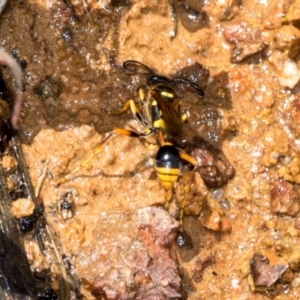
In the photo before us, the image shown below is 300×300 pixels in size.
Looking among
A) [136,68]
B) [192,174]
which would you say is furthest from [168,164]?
[136,68]

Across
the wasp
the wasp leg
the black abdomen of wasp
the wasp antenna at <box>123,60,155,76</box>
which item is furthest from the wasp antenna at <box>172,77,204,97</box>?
the black abdomen of wasp

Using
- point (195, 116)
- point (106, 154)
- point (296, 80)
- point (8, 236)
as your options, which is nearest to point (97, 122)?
point (106, 154)

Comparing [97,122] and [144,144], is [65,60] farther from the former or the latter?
[144,144]

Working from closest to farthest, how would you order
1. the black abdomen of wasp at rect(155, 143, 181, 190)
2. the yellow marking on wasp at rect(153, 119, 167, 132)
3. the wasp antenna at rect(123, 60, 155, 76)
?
the black abdomen of wasp at rect(155, 143, 181, 190) → the yellow marking on wasp at rect(153, 119, 167, 132) → the wasp antenna at rect(123, 60, 155, 76)

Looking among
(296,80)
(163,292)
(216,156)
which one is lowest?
(163,292)

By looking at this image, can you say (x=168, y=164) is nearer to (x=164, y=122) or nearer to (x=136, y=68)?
(x=164, y=122)

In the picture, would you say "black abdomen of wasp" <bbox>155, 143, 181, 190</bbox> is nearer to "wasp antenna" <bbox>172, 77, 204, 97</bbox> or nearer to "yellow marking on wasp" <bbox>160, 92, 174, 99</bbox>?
"yellow marking on wasp" <bbox>160, 92, 174, 99</bbox>

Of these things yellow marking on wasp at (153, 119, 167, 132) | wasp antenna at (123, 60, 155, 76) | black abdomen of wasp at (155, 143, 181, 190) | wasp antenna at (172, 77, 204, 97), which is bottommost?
black abdomen of wasp at (155, 143, 181, 190)

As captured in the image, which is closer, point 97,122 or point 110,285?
point 110,285

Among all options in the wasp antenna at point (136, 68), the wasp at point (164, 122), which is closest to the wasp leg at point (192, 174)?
the wasp at point (164, 122)
